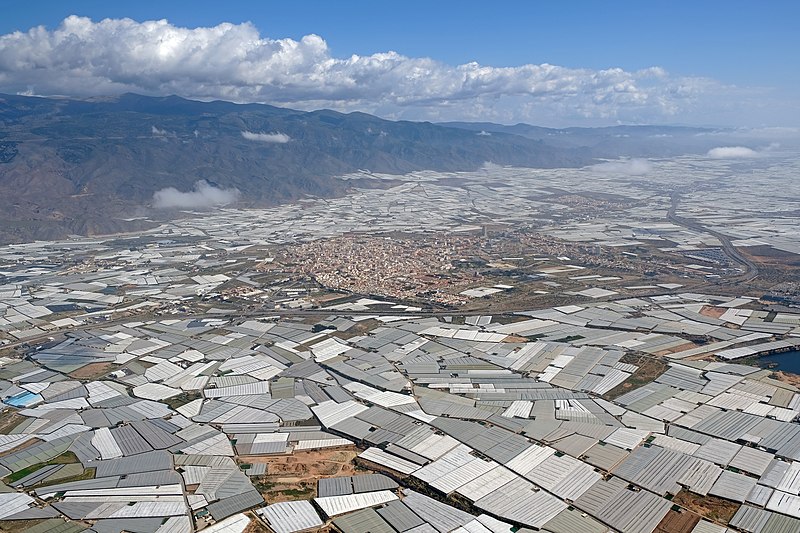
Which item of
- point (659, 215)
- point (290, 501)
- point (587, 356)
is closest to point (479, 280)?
point (587, 356)

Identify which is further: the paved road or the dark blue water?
the paved road

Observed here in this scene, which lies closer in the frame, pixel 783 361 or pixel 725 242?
pixel 783 361

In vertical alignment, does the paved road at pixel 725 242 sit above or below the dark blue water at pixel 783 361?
above

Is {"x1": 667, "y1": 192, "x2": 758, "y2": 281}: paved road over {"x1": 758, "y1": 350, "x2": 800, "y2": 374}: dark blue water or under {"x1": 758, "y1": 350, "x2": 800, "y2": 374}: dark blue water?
over

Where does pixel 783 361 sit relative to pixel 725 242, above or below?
below

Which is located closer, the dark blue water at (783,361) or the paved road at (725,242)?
the dark blue water at (783,361)
